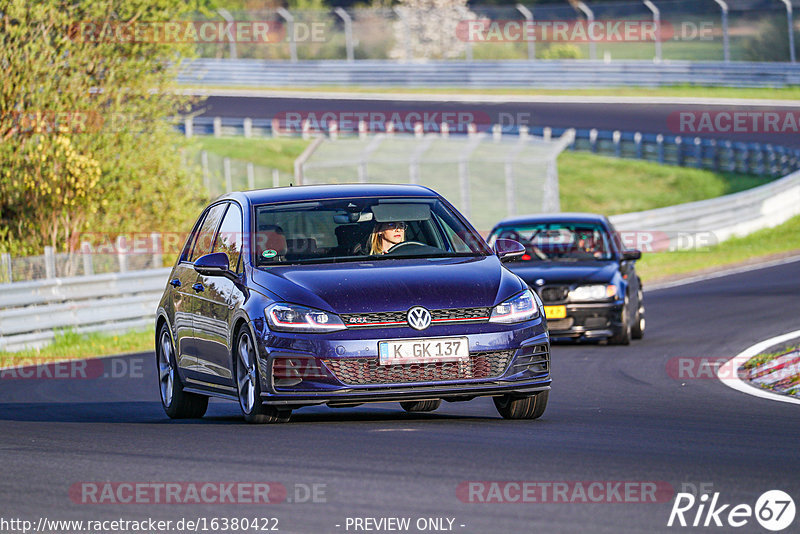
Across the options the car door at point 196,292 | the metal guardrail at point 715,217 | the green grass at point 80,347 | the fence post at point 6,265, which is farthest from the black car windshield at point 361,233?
the metal guardrail at point 715,217

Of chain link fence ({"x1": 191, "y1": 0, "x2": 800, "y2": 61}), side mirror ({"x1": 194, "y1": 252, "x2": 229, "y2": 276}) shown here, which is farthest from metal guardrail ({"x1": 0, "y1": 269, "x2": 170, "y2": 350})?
chain link fence ({"x1": 191, "y1": 0, "x2": 800, "y2": 61})

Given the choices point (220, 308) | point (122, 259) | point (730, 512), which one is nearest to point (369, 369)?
point (220, 308)

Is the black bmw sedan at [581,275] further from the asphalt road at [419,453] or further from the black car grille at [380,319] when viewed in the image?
the black car grille at [380,319]

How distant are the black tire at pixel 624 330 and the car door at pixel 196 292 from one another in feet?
23.2

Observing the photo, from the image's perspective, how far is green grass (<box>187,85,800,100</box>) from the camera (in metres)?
50.7

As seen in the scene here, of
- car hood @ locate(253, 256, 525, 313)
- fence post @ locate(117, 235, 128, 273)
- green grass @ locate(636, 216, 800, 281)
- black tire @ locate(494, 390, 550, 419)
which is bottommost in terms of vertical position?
green grass @ locate(636, 216, 800, 281)

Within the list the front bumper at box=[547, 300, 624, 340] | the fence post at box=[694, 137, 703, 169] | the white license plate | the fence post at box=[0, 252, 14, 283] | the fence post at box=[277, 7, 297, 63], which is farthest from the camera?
the fence post at box=[277, 7, 297, 63]

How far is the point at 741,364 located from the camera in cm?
1470

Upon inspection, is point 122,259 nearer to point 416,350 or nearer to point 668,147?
point 416,350

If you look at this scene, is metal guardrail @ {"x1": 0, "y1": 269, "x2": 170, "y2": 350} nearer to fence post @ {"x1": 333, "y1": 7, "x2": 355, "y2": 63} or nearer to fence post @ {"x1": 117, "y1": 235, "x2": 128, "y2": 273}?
fence post @ {"x1": 117, "y1": 235, "x2": 128, "y2": 273}

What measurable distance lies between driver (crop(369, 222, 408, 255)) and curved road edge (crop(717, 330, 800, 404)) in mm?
3309

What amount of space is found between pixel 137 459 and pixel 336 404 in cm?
148

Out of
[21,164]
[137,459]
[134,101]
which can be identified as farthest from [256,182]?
[137,459]

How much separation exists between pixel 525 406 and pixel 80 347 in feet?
36.4
